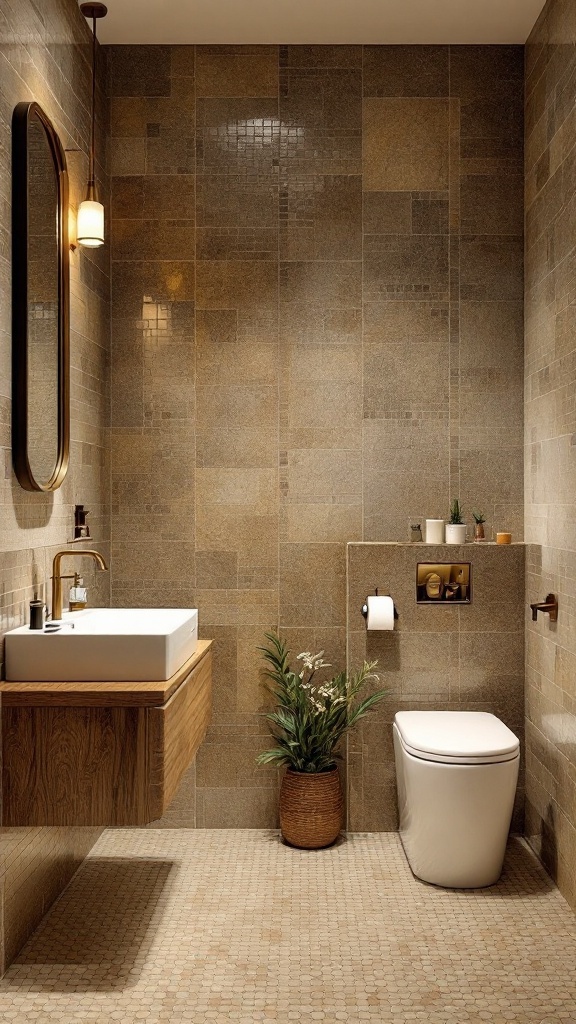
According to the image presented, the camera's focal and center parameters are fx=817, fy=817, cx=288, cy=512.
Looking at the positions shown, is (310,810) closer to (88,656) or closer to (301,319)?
(88,656)

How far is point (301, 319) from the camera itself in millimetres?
3127

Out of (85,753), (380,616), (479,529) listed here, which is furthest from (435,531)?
(85,753)

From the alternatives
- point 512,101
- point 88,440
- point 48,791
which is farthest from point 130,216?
point 48,791

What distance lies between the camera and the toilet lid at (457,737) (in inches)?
97.1

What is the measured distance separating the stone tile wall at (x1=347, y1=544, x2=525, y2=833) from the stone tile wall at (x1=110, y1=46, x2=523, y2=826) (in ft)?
0.48

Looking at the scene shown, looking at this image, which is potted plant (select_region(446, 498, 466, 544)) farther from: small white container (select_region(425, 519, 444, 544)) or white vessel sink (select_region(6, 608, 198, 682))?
white vessel sink (select_region(6, 608, 198, 682))

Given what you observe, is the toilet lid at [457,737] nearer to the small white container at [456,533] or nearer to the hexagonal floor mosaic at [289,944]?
the hexagonal floor mosaic at [289,944]

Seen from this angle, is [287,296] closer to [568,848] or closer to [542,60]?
[542,60]

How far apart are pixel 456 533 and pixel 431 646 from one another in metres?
0.43

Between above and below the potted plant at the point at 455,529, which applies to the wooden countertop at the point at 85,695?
below

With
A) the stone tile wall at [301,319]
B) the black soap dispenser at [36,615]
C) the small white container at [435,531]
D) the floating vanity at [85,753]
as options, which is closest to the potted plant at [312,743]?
the stone tile wall at [301,319]

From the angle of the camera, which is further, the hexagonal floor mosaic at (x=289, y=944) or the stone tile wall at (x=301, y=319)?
the stone tile wall at (x=301, y=319)

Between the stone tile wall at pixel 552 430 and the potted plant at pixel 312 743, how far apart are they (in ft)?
2.02

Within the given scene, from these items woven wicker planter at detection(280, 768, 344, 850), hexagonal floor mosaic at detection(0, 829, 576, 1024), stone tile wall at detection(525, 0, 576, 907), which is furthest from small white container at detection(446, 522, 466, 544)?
hexagonal floor mosaic at detection(0, 829, 576, 1024)
